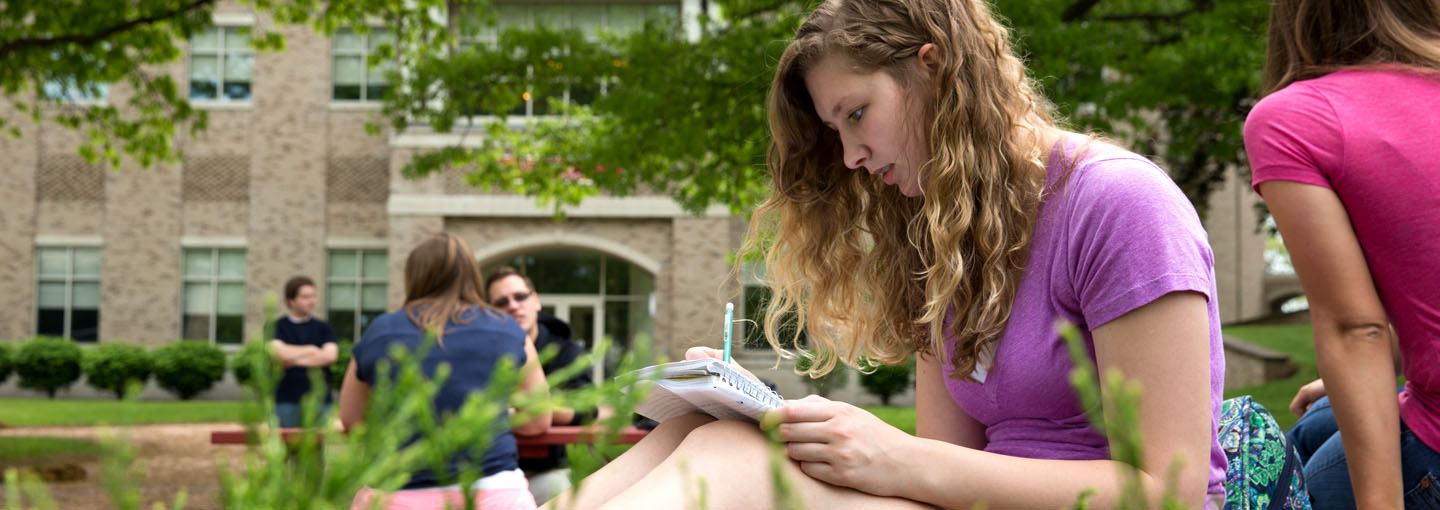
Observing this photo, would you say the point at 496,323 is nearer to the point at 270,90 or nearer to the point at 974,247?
the point at 974,247

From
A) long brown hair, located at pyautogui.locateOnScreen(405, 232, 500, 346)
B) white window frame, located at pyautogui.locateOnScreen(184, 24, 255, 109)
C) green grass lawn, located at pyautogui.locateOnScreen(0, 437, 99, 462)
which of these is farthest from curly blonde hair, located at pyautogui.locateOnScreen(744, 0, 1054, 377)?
white window frame, located at pyautogui.locateOnScreen(184, 24, 255, 109)

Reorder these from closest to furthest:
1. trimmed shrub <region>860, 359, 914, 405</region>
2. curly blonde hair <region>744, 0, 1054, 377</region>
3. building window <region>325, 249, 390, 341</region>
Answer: curly blonde hair <region>744, 0, 1054, 377</region>, trimmed shrub <region>860, 359, 914, 405</region>, building window <region>325, 249, 390, 341</region>

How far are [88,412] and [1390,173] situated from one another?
1988 cm

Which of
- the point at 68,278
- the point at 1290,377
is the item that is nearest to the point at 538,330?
the point at 1290,377

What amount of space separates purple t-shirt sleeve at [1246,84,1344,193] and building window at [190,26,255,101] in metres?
23.2

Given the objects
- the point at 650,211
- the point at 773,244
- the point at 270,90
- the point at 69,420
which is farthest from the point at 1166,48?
the point at 270,90

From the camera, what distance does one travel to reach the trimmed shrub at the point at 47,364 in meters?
21.4

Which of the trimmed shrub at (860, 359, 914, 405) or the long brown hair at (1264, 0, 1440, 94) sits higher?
the long brown hair at (1264, 0, 1440, 94)

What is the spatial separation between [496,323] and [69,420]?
15028 millimetres

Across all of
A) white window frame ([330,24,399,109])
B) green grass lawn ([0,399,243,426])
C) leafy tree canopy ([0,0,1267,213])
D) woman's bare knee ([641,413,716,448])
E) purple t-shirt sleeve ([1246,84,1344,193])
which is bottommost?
green grass lawn ([0,399,243,426])

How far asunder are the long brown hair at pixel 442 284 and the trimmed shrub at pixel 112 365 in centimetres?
1918

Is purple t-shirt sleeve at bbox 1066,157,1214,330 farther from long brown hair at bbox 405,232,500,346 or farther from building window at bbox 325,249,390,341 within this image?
building window at bbox 325,249,390,341

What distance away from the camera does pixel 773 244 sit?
2.56 m

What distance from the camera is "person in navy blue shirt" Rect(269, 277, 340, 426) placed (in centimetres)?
869
